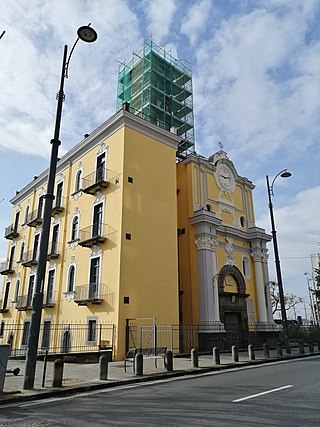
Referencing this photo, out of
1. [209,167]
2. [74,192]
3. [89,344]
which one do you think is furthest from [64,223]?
[209,167]

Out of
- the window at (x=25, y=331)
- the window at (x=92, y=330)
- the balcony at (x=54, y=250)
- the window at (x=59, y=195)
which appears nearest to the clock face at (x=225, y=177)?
the window at (x=59, y=195)

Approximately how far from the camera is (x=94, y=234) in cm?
2280

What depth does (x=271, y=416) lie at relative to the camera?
6.41 m

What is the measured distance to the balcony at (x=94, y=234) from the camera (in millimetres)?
21459

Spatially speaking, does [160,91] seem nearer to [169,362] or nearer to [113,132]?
[113,132]

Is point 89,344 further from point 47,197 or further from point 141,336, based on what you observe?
point 47,197

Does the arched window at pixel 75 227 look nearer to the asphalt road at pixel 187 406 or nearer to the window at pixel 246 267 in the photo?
the window at pixel 246 267

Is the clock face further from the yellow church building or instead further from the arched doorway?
the arched doorway

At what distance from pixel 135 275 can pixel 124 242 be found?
1952mm

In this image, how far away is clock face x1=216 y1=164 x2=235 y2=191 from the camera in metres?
29.6

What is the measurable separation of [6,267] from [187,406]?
32.0 metres

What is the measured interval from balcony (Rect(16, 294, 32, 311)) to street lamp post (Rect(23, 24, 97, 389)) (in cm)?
1931

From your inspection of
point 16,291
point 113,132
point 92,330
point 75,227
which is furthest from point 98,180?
point 16,291

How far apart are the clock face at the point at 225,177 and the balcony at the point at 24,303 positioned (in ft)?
57.9
